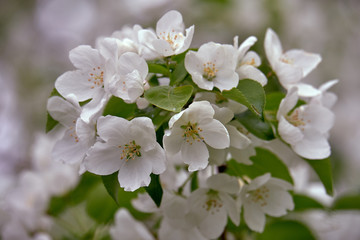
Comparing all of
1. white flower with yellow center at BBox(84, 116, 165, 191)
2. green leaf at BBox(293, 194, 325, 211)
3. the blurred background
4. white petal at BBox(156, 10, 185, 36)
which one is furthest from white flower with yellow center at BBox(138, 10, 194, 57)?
the blurred background

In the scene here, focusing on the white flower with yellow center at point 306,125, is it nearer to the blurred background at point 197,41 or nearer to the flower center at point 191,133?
the flower center at point 191,133

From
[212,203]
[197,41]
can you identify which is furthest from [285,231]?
[197,41]

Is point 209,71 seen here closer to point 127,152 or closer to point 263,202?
point 127,152

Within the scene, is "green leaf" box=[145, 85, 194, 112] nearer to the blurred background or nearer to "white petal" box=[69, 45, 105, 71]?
"white petal" box=[69, 45, 105, 71]

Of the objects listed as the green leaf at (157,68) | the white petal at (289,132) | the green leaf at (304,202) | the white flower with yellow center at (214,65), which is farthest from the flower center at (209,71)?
the green leaf at (304,202)

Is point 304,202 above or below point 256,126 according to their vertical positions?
below

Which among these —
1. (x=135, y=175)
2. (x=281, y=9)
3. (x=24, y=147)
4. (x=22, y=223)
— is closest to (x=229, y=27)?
(x=281, y=9)
